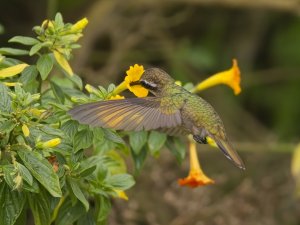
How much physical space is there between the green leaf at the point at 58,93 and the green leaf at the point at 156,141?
0.31 m

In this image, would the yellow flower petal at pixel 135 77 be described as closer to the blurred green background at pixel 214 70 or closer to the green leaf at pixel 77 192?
the green leaf at pixel 77 192

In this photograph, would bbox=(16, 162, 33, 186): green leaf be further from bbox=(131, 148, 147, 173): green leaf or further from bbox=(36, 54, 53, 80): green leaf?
bbox=(131, 148, 147, 173): green leaf

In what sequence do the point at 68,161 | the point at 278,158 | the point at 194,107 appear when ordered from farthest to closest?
1. the point at 278,158
2. the point at 194,107
3. the point at 68,161

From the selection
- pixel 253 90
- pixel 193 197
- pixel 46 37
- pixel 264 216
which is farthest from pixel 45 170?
pixel 253 90

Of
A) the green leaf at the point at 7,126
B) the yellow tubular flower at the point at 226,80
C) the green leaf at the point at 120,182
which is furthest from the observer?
the yellow tubular flower at the point at 226,80

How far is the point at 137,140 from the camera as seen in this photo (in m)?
2.10

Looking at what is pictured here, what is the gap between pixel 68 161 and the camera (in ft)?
5.72

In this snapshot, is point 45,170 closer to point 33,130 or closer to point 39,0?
point 33,130

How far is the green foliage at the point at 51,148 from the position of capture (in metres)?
1.60

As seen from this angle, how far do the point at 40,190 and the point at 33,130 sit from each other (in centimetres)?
15

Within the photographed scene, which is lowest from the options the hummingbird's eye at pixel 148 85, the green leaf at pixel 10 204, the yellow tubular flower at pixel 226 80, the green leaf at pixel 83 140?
the green leaf at pixel 10 204

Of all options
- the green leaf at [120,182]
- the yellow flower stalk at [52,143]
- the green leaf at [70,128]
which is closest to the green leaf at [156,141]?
the green leaf at [120,182]

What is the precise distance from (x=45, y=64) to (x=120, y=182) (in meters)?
0.39

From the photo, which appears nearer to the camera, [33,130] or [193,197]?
[33,130]
